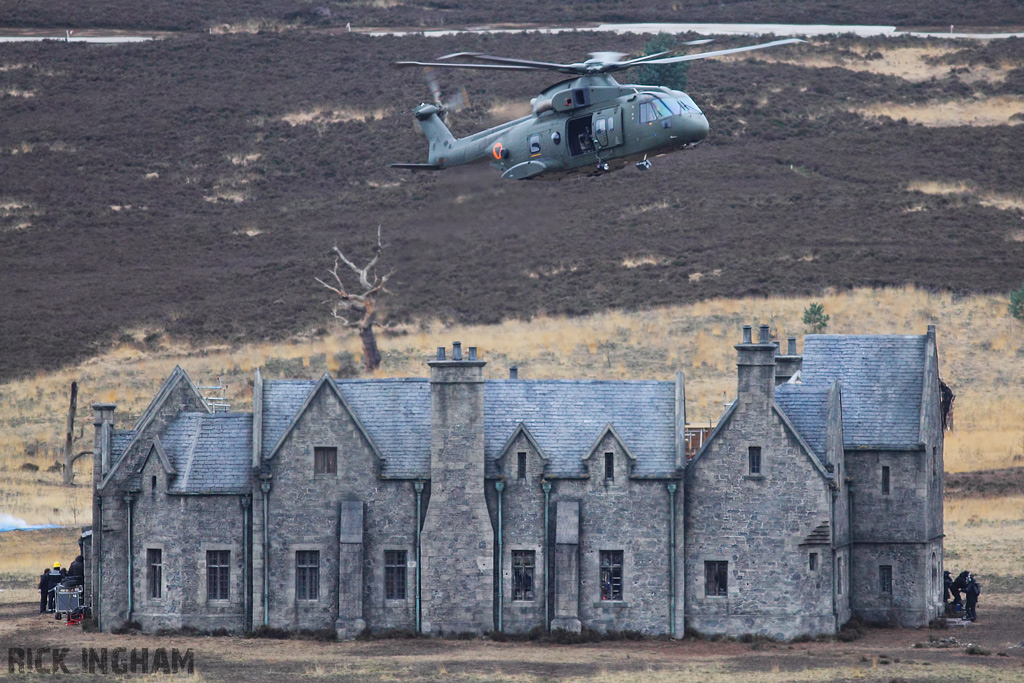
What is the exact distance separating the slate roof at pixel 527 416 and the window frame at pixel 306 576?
3443mm

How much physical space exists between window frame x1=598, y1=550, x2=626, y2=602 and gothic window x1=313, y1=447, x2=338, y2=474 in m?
8.74

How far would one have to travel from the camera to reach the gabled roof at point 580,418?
4788 centimetres

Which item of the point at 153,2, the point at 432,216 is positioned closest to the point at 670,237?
the point at 432,216

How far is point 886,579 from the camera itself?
51.4m

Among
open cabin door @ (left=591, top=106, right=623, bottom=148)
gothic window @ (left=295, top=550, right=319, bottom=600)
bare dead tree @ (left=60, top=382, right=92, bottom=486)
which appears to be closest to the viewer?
gothic window @ (left=295, top=550, right=319, bottom=600)

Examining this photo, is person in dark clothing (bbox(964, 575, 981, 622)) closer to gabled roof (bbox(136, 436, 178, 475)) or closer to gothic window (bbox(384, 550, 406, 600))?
gothic window (bbox(384, 550, 406, 600))

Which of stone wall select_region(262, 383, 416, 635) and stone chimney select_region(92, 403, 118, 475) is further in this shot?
stone chimney select_region(92, 403, 118, 475)

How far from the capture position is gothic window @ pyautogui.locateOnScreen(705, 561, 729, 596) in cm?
4749

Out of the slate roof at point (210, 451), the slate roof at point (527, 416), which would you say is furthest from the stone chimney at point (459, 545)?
the slate roof at point (210, 451)

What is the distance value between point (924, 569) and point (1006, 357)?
42.4m

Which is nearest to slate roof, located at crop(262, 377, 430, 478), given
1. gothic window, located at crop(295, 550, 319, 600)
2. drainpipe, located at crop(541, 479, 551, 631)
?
gothic window, located at crop(295, 550, 319, 600)

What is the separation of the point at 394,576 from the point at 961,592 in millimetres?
20932

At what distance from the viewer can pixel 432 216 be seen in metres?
69.6

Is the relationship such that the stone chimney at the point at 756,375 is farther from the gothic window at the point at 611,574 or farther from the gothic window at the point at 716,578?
the gothic window at the point at 611,574
